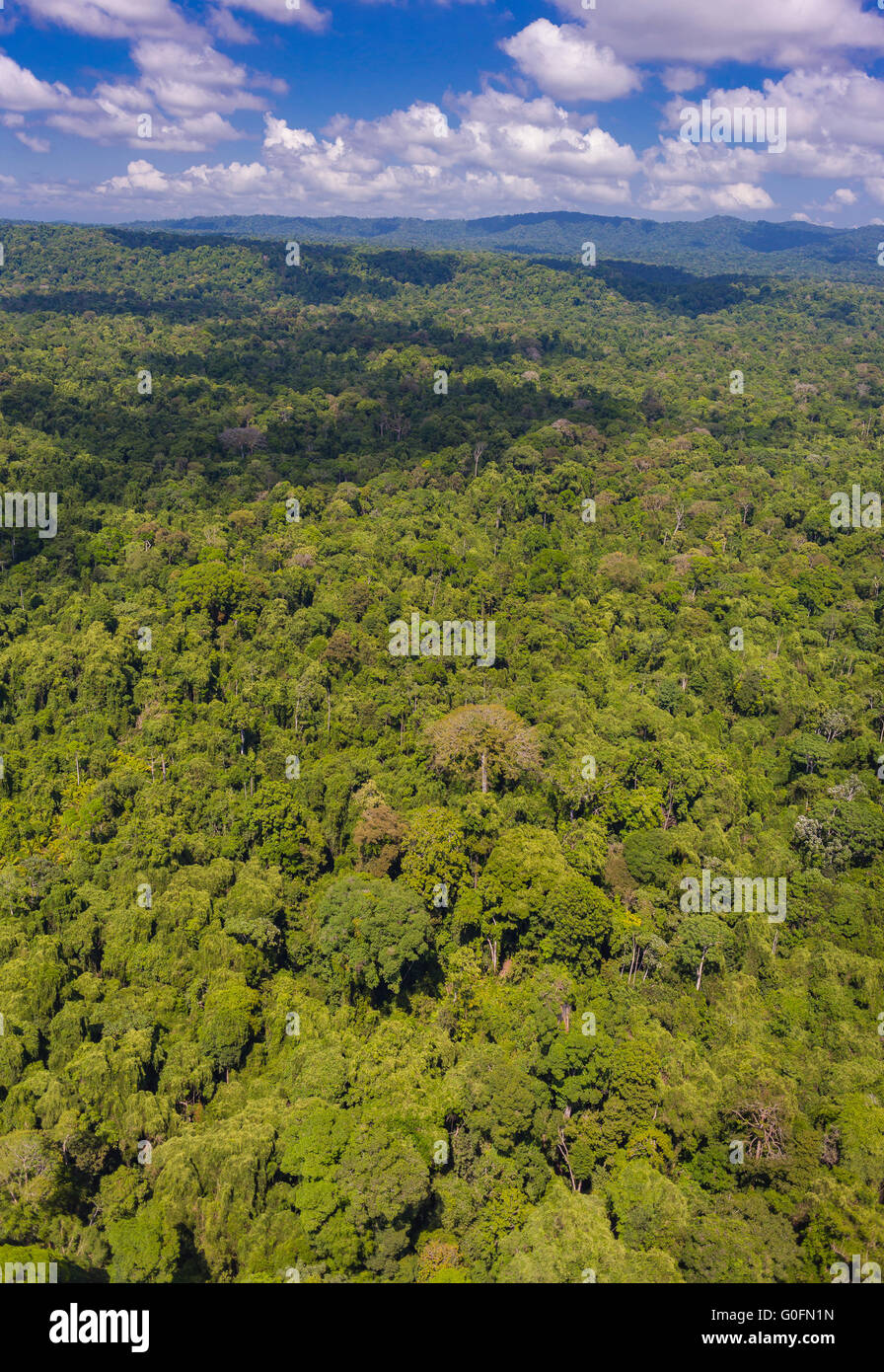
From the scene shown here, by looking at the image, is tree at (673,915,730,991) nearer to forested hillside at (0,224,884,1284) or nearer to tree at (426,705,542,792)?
forested hillside at (0,224,884,1284)

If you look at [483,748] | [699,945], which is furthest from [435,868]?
[699,945]

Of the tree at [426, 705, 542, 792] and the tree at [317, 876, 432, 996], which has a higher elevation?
the tree at [426, 705, 542, 792]

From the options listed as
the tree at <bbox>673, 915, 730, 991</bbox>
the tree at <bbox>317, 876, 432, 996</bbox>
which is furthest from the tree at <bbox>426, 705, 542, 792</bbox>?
the tree at <bbox>673, 915, 730, 991</bbox>

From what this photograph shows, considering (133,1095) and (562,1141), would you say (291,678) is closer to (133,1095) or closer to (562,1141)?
(133,1095)

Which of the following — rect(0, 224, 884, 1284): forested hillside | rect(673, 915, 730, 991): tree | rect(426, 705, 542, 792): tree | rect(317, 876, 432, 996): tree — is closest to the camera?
rect(0, 224, 884, 1284): forested hillside

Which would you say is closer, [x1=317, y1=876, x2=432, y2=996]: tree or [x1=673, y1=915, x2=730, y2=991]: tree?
[x1=317, y1=876, x2=432, y2=996]: tree

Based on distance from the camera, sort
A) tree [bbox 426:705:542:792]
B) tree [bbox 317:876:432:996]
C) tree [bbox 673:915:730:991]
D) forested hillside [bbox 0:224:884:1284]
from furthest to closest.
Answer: tree [bbox 426:705:542:792] < tree [bbox 673:915:730:991] < tree [bbox 317:876:432:996] < forested hillside [bbox 0:224:884:1284]
